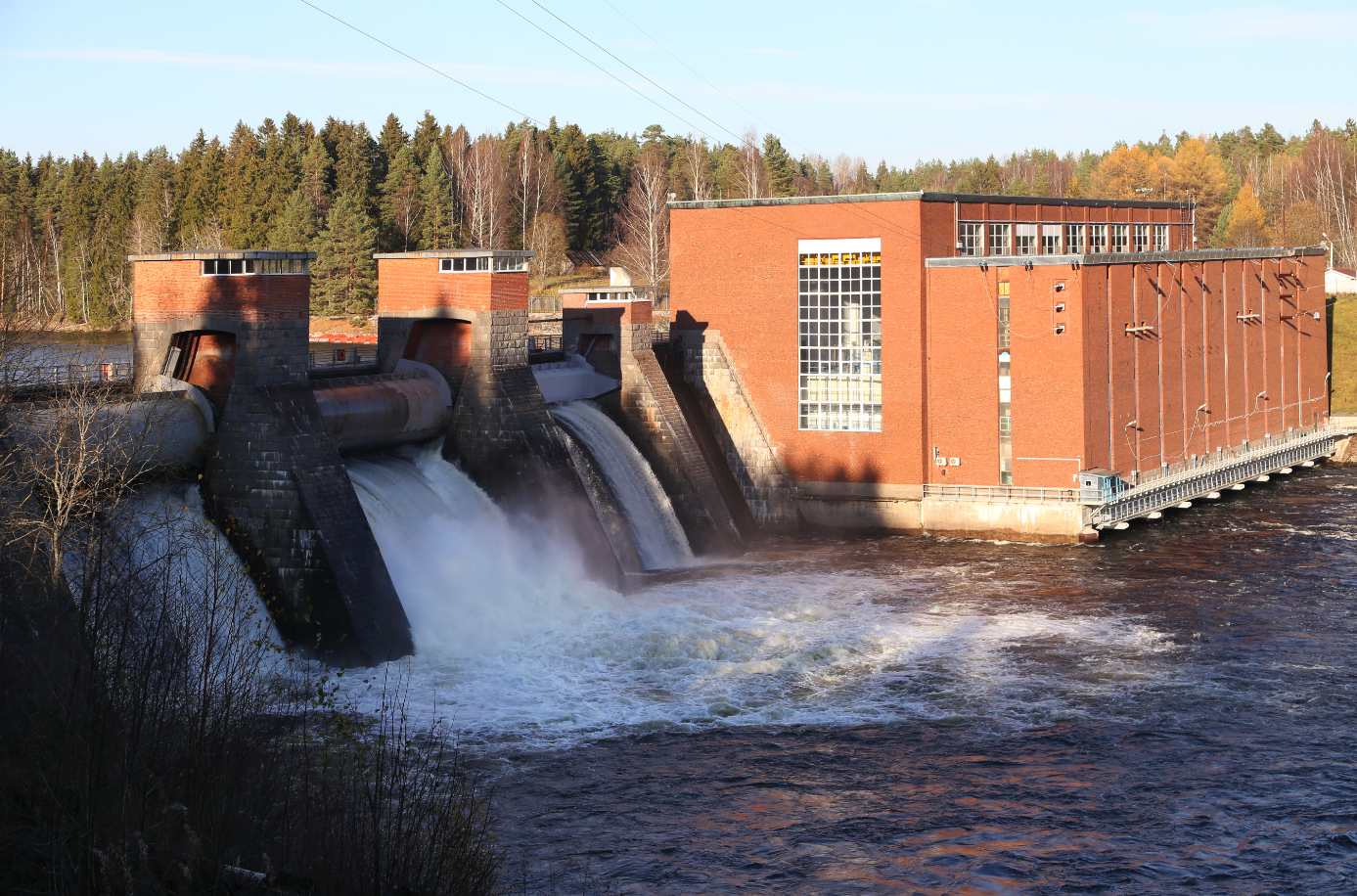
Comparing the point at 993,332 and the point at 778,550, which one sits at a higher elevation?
the point at 993,332

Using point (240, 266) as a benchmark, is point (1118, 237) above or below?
above

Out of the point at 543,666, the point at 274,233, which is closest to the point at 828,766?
the point at 543,666

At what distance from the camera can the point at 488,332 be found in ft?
111

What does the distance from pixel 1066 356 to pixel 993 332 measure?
8.41 feet

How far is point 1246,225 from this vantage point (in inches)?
4373

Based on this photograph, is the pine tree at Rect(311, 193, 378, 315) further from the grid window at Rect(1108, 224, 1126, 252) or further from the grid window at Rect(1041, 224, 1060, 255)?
the grid window at Rect(1108, 224, 1126, 252)

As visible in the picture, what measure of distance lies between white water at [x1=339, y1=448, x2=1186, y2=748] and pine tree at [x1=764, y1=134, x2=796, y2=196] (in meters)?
76.6

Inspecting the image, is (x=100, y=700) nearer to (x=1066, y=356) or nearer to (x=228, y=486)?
(x=228, y=486)

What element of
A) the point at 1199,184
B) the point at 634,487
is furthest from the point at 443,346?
the point at 1199,184

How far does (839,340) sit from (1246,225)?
82.3 m

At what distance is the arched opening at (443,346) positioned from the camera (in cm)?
3450

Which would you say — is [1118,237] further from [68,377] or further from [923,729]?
A: [68,377]

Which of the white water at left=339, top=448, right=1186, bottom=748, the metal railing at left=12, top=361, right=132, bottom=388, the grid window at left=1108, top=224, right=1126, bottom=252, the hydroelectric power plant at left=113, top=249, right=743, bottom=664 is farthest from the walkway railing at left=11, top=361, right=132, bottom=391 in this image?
the grid window at left=1108, top=224, right=1126, bottom=252

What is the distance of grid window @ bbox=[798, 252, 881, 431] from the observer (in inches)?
1730
